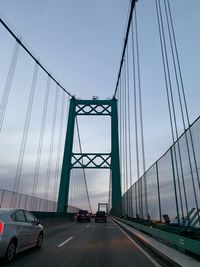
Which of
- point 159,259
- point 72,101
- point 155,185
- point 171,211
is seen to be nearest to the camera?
point 159,259

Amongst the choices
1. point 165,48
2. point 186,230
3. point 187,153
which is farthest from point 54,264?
point 165,48

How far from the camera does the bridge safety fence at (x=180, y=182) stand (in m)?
7.57

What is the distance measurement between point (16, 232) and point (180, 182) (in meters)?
4.92

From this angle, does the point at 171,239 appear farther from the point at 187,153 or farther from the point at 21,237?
the point at 21,237

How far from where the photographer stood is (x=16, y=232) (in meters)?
6.98

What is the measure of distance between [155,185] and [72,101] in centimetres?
3652

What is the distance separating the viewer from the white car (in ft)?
21.1

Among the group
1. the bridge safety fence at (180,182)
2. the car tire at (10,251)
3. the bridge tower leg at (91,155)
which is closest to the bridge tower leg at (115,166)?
the bridge tower leg at (91,155)

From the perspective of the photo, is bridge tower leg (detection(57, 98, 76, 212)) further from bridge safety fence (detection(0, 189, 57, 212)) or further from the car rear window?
the car rear window

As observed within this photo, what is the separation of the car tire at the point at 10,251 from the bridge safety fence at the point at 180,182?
4509mm

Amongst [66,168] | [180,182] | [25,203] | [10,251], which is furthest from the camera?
[66,168]

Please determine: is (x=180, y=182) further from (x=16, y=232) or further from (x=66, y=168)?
(x=66, y=168)

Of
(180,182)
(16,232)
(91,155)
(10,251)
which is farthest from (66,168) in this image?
(10,251)

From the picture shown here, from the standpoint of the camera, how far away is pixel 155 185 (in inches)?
510
